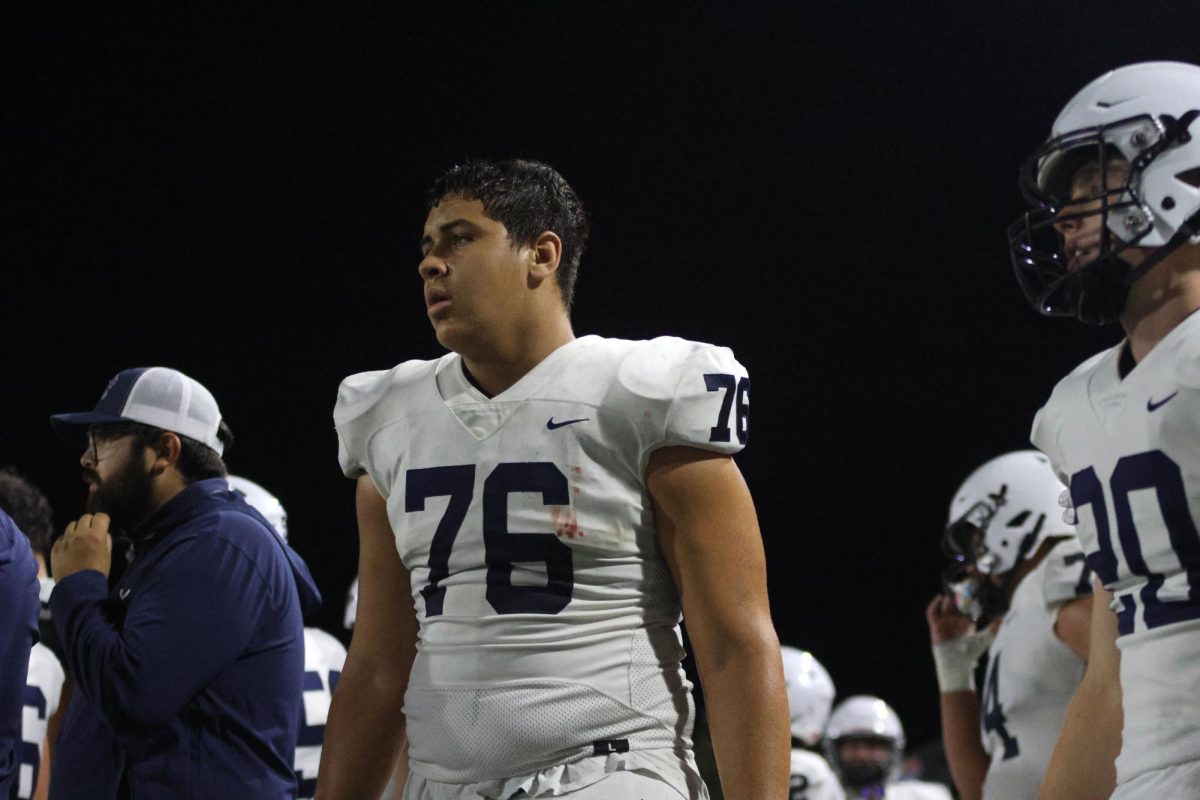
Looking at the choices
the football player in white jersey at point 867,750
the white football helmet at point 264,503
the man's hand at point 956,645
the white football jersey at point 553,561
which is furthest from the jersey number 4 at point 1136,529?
the football player in white jersey at point 867,750

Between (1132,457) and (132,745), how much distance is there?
6.12 ft

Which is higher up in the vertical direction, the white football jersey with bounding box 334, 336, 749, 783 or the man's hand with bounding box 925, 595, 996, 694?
the white football jersey with bounding box 334, 336, 749, 783

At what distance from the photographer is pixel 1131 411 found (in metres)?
2.11

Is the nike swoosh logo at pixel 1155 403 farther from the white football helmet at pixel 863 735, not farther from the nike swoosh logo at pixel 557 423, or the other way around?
the white football helmet at pixel 863 735

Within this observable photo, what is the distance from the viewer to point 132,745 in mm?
2703

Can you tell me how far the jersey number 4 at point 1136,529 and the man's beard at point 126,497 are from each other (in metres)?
1.97

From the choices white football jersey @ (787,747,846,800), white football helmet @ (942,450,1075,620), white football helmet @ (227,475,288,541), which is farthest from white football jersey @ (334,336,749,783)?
white football jersey @ (787,747,846,800)

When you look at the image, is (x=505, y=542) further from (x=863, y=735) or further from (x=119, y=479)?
(x=863, y=735)

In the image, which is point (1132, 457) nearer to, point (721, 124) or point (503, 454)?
point (503, 454)

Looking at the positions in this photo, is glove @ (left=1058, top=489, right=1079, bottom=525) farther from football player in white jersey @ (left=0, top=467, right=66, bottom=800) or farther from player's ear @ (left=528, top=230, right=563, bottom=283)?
football player in white jersey @ (left=0, top=467, right=66, bottom=800)

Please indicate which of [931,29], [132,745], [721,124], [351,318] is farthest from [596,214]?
[132,745]

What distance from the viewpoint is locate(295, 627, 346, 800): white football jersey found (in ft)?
13.6

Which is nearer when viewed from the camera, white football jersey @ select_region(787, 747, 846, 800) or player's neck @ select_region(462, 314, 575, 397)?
player's neck @ select_region(462, 314, 575, 397)

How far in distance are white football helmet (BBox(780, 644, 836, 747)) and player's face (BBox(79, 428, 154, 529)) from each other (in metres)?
3.64
